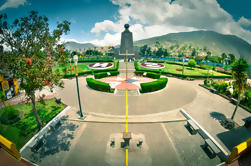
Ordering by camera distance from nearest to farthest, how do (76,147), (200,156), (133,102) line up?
1. (200,156)
2. (76,147)
3. (133,102)

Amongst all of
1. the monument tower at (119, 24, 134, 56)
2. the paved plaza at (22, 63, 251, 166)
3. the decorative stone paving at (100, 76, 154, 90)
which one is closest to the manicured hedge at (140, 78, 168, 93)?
the paved plaza at (22, 63, 251, 166)

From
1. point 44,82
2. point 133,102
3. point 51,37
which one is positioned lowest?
point 133,102

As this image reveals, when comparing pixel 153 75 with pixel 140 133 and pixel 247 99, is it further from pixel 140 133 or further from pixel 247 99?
pixel 140 133

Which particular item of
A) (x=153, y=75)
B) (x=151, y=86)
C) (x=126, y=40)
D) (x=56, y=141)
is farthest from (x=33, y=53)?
(x=126, y=40)

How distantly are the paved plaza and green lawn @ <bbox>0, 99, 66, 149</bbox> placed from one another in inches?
62.1

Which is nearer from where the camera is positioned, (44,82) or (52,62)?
(44,82)

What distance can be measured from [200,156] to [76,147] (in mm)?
9149

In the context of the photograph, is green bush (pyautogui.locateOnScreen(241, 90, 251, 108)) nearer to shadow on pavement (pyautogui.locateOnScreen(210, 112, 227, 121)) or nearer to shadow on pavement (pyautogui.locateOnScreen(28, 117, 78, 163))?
shadow on pavement (pyautogui.locateOnScreen(210, 112, 227, 121))

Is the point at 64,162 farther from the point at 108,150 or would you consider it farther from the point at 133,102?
the point at 133,102

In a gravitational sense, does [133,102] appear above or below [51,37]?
below

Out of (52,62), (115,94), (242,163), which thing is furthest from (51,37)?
(242,163)

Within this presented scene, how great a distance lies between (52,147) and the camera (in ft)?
27.3

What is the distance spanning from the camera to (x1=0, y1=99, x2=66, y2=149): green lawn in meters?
9.20

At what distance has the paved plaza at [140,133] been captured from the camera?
24.6 ft
